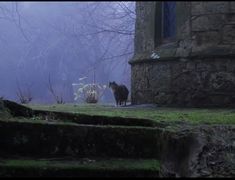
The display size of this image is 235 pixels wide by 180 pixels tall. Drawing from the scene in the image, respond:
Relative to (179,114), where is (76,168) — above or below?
below

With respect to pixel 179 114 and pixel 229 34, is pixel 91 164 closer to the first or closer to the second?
pixel 179 114

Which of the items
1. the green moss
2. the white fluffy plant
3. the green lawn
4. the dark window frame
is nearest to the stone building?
the dark window frame

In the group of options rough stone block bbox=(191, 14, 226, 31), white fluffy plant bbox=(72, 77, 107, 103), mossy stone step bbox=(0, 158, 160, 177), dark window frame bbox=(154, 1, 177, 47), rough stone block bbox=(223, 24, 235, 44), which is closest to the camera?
mossy stone step bbox=(0, 158, 160, 177)

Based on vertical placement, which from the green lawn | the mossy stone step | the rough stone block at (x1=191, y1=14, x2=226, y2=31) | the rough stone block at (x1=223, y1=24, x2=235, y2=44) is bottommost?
the mossy stone step

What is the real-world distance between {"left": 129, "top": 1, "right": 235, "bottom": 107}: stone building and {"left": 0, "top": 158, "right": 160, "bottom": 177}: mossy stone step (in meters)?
4.78

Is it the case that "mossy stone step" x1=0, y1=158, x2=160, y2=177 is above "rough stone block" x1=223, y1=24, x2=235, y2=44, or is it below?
below

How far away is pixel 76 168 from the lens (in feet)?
12.9

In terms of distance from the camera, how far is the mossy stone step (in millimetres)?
3857

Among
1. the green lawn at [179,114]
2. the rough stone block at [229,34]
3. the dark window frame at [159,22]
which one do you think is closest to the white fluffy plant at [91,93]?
the dark window frame at [159,22]

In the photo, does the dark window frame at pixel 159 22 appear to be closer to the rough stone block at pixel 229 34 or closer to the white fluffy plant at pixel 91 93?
the rough stone block at pixel 229 34

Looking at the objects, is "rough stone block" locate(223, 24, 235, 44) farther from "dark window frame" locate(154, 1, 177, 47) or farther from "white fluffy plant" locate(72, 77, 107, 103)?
"white fluffy plant" locate(72, 77, 107, 103)

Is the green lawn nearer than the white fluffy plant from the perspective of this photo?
Yes

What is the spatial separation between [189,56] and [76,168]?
533cm

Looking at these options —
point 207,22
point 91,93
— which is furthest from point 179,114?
point 91,93
